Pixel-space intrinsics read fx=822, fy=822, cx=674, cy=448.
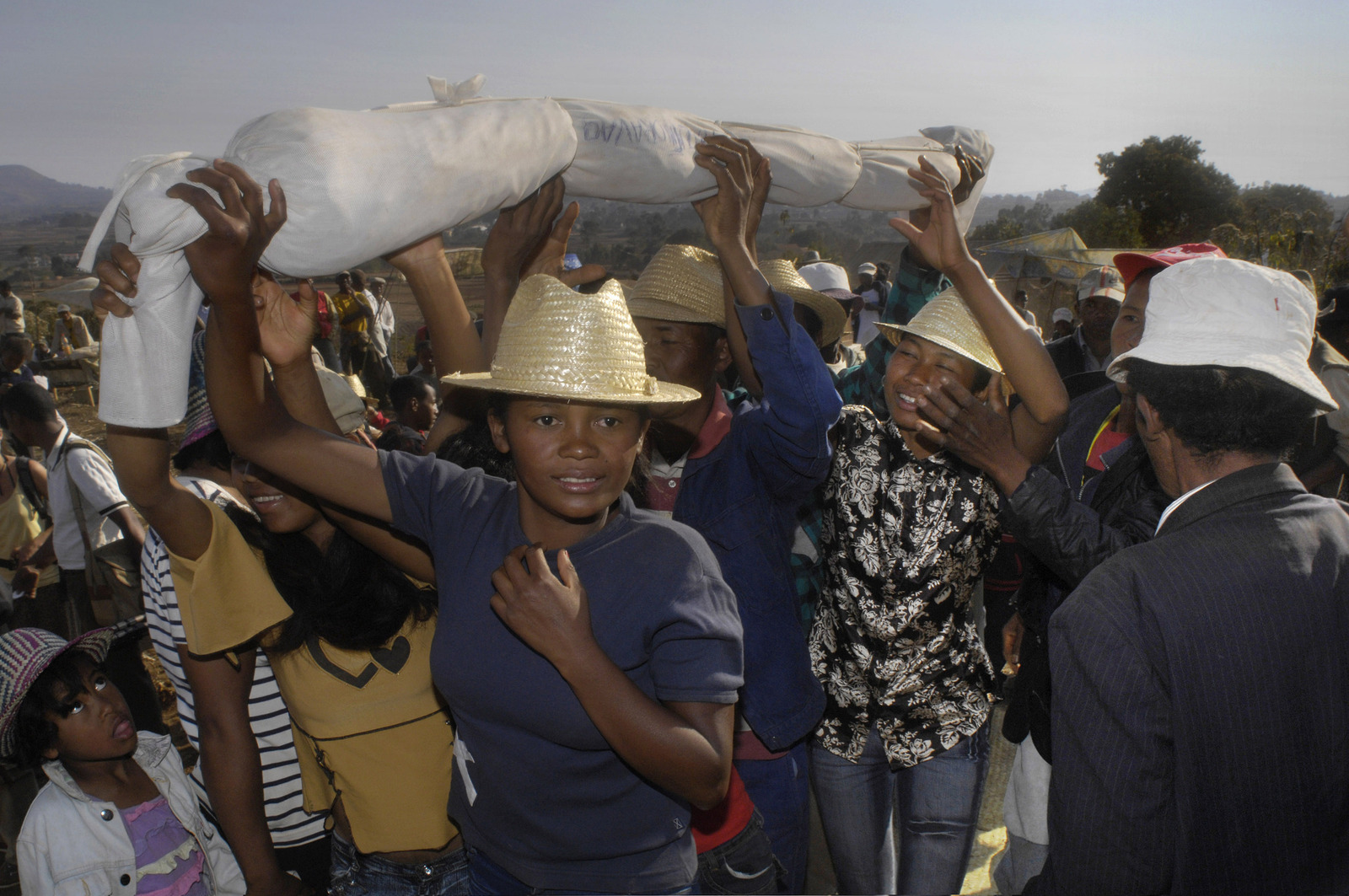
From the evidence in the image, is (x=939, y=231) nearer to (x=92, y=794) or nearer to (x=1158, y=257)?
(x=1158, y=257)

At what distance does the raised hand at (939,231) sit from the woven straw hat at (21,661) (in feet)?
8.23

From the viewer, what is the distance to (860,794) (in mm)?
2277

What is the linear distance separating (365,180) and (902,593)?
1.60 meters

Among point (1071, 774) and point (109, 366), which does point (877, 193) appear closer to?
point (1071, 774)

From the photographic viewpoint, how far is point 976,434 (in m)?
1.97

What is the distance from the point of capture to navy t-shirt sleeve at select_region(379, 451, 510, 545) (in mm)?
1548

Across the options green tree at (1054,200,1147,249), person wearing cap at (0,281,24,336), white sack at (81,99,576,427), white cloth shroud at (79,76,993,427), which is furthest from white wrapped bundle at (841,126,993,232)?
green tree at (1054,200,1147,249)

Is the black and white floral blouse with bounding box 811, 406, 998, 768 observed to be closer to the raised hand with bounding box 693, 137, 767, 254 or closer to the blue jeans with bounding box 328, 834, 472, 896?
the raised hand with bounding box 693, 137, 767, 254

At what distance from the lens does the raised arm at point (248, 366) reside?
4.26 feet

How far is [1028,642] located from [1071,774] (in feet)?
3.51

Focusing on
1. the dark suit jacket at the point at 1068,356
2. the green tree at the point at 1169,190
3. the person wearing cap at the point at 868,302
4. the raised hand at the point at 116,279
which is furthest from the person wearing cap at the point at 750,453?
the green tree at the point at 1169,190

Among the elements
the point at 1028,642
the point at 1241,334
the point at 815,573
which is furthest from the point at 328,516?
the point at 1028,642

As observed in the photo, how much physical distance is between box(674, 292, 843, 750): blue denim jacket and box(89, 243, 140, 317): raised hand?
1143 millimetres

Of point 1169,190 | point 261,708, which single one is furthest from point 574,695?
point 1169,190
